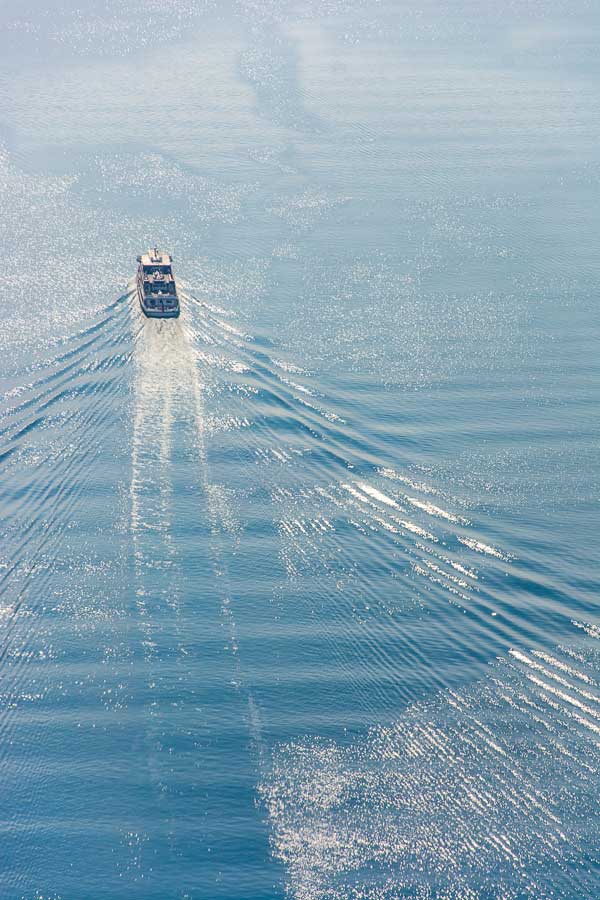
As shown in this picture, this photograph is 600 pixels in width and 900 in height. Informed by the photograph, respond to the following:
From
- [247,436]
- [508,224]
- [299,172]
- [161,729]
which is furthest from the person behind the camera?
[299,172]

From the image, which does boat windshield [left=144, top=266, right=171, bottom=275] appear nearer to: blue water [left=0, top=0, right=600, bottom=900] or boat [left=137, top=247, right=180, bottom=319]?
boat [left=137, top=247, right=180, bottom=319]

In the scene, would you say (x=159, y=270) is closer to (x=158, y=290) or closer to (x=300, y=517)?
(x=158, y=290)

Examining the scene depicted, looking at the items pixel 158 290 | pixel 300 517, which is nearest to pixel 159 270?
pixel 158 290

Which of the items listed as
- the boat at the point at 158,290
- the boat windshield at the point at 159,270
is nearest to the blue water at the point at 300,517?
the boat at the point at 158,290

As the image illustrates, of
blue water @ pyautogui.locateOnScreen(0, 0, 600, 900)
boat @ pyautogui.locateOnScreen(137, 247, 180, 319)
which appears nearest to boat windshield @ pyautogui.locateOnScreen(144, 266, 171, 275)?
boat @ pyautogui.locateOnScreen(137, 247, 180, 319)

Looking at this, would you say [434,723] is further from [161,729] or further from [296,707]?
[161,729]

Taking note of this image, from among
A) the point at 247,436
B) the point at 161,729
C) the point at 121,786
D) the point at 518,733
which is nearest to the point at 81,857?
the point at 121,786

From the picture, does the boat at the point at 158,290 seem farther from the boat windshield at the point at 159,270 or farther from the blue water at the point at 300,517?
the blue water at the point at 300,517

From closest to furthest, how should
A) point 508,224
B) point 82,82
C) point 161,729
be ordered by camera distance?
point 161,729, point 508,224, point 82,82
